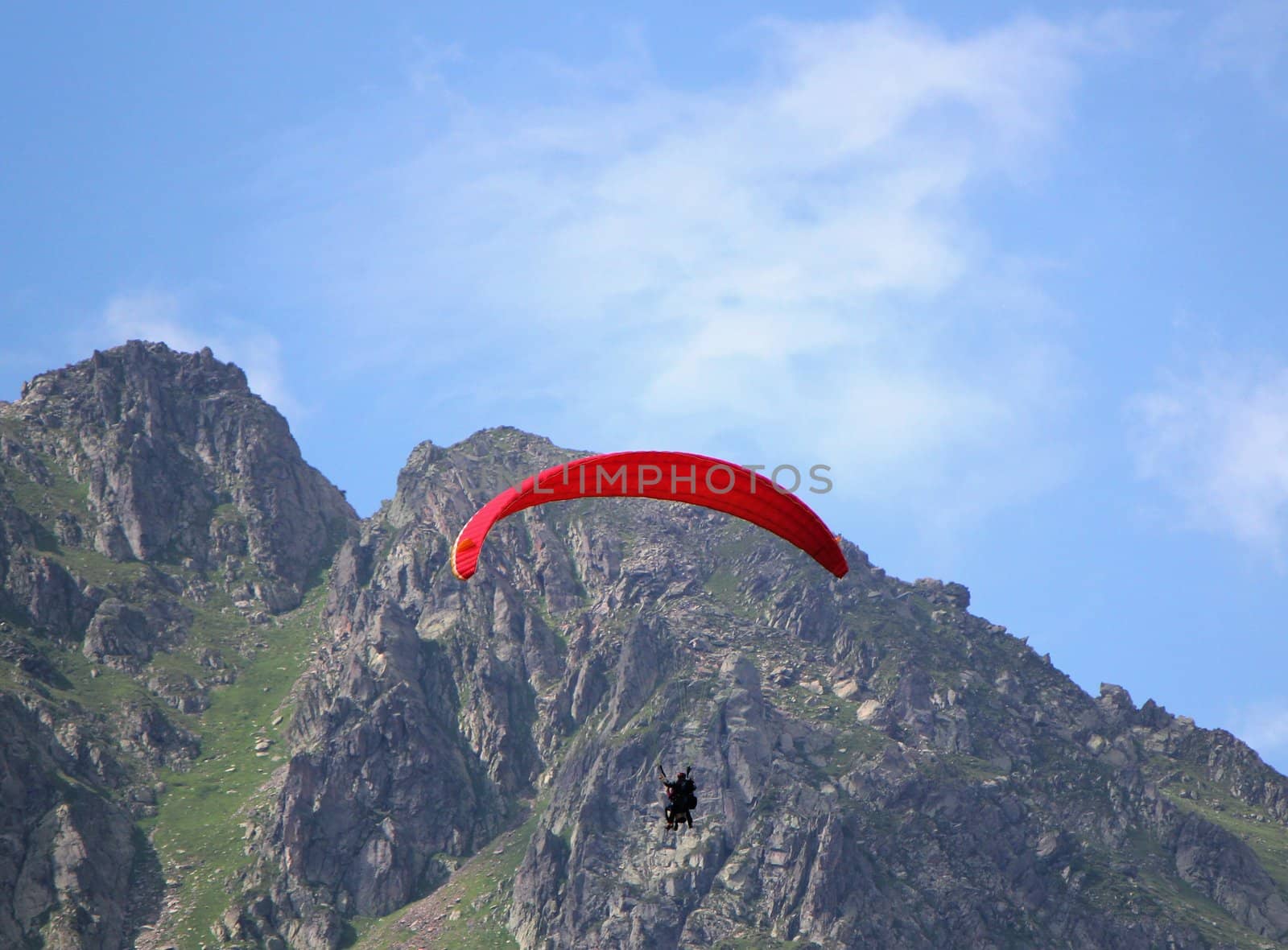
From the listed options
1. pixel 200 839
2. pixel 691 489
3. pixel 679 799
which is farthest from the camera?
pixel 200 839

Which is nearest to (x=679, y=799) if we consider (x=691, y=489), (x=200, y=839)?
(x=691, y=489)

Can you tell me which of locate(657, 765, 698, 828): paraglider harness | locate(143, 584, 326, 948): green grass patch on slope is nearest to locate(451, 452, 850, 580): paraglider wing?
locate(657, 765, 698, 828): paraglider harness

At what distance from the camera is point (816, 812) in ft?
615

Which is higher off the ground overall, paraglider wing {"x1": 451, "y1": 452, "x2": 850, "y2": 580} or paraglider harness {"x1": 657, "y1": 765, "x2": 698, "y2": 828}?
paraglider wing {"x1": 451, "y1": 452, "x2": 850, "y2": 580}

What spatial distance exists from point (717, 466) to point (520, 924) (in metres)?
129

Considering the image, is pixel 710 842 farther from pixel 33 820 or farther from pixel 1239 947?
pixel 33 820

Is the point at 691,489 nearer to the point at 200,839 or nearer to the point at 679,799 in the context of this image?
the point at 679,799

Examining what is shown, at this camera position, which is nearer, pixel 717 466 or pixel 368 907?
pixel 717 466

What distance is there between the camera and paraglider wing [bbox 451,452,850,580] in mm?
61719

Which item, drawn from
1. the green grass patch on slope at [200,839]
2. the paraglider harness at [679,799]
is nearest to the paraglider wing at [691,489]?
the paraglider harness at [679,799]

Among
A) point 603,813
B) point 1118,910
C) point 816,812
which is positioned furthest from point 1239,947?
point 603,813

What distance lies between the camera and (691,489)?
6338cm

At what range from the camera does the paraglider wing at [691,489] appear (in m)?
61.7

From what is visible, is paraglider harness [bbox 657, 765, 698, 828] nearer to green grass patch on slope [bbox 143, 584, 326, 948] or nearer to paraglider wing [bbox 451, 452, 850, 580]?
paraglider wing [bbox 451, 452, 850, 580]
